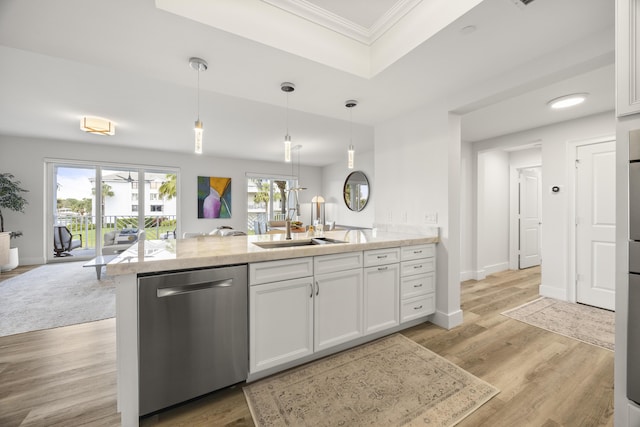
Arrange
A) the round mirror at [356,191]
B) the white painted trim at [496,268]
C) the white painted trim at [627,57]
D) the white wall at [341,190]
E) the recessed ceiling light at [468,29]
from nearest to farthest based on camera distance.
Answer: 1. the white painted trim at [627,57]
2. the recessed ceiling light at [468,29]
3. the white painted trim at [496,268]
4. the white wall at [341,190]
5. the round mirror at [356,191]

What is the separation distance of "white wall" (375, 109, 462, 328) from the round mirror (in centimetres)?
345

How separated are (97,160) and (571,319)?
28.1ft

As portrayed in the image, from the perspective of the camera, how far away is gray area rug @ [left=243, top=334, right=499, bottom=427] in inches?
58.3

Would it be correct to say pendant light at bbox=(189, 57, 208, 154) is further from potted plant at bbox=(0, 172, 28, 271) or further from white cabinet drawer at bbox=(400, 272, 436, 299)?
potted plant at bbox=(0, 172, 28, 271)

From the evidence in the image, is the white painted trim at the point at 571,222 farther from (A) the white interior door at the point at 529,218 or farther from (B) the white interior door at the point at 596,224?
(A) the white interior door at the point at 529,218

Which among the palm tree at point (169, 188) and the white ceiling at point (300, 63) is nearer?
the white ceiling at point (300, 63)

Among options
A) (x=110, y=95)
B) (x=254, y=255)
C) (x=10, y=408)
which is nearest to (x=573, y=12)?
(x=254, y=255)

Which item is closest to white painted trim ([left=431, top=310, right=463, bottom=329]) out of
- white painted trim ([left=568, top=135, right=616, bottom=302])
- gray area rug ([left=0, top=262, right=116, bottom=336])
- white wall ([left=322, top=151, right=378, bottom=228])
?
white painted trim ([left=568, top=135, right=616, bottom=302])

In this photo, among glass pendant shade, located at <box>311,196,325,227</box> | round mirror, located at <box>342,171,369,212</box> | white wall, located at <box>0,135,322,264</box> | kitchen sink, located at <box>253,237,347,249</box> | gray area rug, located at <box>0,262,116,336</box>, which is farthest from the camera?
round mirror, located at <box>342,171,369,212</box>

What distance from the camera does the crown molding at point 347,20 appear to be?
183 cm

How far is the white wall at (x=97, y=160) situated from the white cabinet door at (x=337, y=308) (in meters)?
5.81

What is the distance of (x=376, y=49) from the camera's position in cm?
218

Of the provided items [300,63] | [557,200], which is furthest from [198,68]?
[557,200]

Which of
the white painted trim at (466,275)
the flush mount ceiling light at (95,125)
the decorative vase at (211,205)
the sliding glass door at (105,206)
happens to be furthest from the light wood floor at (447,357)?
the decorative vase at (211,205)
